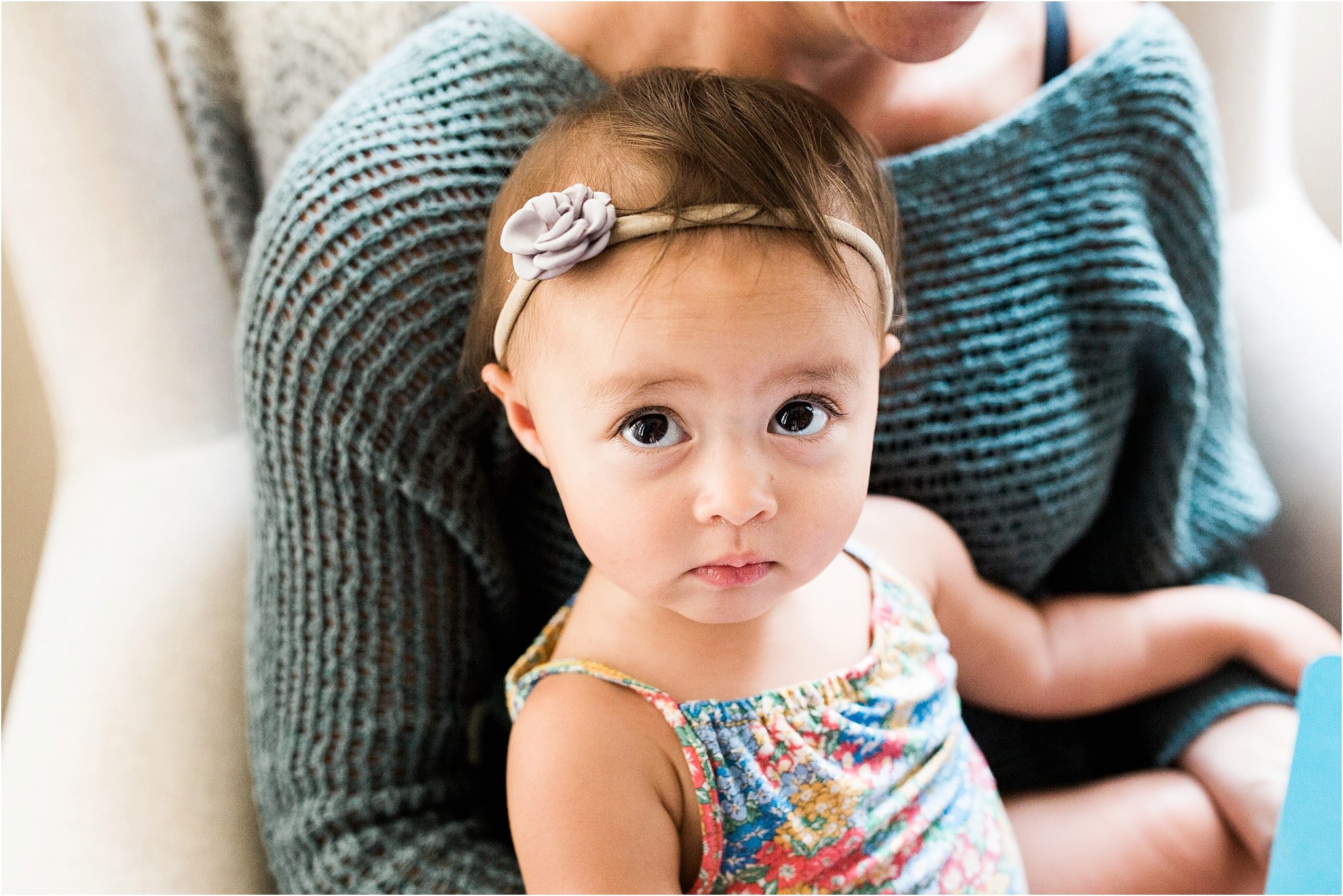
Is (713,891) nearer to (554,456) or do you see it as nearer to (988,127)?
(554,456)

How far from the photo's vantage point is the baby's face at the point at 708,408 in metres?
0.60

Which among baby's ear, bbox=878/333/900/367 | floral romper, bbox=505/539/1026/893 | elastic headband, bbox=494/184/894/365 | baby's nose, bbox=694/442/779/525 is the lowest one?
floral romper, bbox=505/539/1026/893

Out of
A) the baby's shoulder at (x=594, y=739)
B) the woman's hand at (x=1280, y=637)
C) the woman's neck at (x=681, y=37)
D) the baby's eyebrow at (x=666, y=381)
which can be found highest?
the woman's neck at (x=681, y=37)

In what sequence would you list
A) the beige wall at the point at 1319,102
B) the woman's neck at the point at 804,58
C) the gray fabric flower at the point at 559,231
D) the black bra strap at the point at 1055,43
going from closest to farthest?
1. the gray fabric flower at the point at 559,231
2. the woman's neck at the point at 804,58
3. the black bra strap at the point at 1055,43
4. the beige wall at the point at 1319,102

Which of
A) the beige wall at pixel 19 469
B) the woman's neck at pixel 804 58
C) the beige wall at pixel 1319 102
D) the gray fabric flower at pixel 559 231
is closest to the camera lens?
the gray fabric flower at pixel 559 231

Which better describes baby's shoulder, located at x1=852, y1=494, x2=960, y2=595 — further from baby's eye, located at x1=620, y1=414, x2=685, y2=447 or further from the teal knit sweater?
baby's eye, located at x1=620, y1=414, x2=685, y2=447

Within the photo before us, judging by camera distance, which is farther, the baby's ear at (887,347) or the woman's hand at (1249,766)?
the woman's hand at (1249,766)

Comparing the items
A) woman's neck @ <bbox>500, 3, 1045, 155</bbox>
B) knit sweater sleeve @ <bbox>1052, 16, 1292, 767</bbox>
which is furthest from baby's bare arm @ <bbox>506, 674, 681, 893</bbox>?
knit sweater sleeve @ <bbox>1052, 16, 1292, 767</bbox>

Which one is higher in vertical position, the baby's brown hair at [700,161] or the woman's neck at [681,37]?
the woman's neck at [681,37]

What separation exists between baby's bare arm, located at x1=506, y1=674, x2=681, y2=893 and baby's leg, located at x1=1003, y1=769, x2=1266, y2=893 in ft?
1.37

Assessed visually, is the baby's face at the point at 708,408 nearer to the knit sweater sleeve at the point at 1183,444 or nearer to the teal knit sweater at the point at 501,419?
the teal knit sweater at the point at 501,419

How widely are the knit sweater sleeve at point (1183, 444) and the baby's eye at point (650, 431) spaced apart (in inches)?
21.6

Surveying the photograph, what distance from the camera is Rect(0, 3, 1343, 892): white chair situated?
804mm

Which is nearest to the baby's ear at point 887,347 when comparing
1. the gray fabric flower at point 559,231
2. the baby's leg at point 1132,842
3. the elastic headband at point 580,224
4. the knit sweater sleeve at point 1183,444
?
the elastic headband at point 580,224
